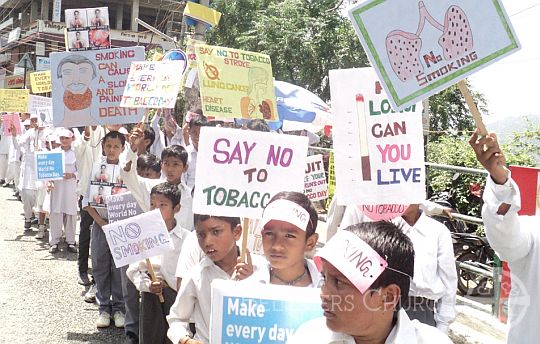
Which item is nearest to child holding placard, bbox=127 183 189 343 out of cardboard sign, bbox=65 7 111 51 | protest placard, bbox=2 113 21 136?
cardboard sign, bbox=65 7 111 51

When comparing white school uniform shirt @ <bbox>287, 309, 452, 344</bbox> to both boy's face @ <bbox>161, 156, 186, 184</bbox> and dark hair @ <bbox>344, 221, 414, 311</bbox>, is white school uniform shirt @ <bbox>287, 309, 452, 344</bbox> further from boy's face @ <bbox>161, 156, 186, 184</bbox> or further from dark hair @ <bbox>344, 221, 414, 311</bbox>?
boy's face @ <bbox>161, 156, 186, 184</bbox>

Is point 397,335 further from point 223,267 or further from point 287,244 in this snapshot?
point 223,267

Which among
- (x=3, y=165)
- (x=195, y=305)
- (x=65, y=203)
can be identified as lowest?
(x=195, y=305)

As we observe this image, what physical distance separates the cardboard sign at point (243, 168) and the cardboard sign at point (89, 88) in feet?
9.14

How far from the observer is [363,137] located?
343cm

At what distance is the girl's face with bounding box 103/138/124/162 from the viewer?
19.1ft

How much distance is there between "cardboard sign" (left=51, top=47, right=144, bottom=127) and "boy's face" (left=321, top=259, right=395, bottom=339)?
4.28m

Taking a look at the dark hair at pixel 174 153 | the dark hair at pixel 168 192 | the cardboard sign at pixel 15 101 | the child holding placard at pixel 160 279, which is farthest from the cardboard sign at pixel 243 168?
the cardboard sign at pixel 15 101

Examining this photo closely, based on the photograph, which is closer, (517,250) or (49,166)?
(517,250)

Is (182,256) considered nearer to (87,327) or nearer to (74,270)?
(87,327)

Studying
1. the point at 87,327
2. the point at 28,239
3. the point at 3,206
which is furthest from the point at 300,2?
the point at 87,327

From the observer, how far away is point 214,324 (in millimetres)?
2326

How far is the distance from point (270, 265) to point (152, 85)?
3554 millimetres

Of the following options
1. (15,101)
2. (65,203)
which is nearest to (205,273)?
(65,203)
